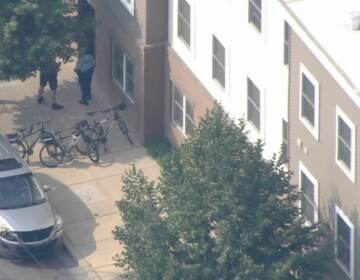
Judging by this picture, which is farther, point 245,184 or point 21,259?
point 21,259

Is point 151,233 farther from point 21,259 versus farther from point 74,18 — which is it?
point 74,18

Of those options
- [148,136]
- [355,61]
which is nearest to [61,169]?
[148,136]

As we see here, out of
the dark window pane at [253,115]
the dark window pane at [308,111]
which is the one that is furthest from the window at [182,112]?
the dark window pane at [308,111]

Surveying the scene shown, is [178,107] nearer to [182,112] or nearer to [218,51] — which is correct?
[182,112]

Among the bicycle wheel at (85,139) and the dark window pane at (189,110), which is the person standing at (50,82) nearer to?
the bicycle wheel at (85,139)

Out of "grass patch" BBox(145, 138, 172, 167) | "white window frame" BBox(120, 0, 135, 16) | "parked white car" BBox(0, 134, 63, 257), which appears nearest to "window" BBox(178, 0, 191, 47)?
"white window frame" BBox(120, 0, 135, 16)

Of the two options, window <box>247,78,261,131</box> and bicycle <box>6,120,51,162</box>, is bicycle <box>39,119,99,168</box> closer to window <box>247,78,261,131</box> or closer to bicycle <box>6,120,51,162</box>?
bicycle <box>6,120,51,162</box>
